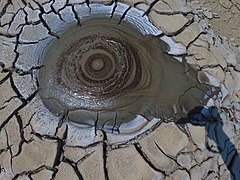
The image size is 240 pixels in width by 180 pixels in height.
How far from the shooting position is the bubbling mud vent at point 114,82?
6.40ft

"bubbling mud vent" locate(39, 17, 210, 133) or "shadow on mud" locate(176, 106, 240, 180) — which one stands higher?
"bubbling mud vent" locate(39, 17, 210, 133)

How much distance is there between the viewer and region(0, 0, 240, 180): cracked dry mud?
1.92m

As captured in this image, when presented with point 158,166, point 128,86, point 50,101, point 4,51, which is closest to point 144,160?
point 158,166

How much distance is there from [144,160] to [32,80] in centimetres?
53

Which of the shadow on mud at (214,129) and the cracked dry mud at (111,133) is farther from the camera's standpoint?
the shadow on mud at (214,129)

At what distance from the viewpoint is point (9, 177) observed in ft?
6.45

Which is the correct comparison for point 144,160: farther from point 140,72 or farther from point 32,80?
point 32,80

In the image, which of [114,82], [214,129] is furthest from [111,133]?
[214,129]

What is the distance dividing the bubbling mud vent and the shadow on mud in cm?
3

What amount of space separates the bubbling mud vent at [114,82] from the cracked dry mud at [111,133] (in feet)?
0.13

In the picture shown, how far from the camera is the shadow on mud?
2037 millimetres

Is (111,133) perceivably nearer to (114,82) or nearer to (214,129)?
(114,82)

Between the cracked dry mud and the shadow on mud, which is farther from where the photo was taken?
the shadow on mud

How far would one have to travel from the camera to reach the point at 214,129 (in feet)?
6.89
